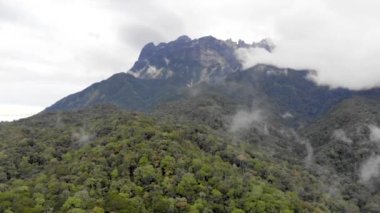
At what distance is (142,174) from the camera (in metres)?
116

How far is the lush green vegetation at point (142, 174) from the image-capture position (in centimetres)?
10575

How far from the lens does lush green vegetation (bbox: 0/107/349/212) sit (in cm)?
10575

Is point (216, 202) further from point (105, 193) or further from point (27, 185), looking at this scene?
point (27, 185)

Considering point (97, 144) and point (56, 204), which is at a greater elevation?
point (97, 144)

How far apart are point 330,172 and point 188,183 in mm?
92370

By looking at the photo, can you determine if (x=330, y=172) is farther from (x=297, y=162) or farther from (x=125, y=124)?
(x=125, y=124)

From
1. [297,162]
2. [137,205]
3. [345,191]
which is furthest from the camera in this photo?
[297,162]

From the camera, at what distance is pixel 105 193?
109m

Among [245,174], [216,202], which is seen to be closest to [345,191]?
[245,174]

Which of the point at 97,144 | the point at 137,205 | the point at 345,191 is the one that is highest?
the point at 97,144

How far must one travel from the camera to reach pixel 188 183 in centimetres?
11538

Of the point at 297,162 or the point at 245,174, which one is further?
the point at 297,162

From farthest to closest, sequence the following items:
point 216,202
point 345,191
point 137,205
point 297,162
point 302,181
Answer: point 297,162
point 345,191
point 302,181
point 216,202
point 137,205

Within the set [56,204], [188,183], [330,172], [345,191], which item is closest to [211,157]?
[188,183]
